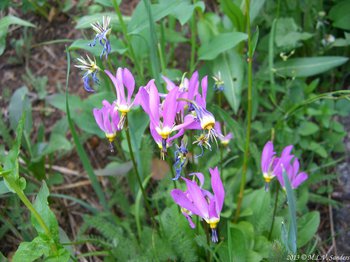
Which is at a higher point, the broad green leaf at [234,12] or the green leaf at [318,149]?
the broad green leaf at [234,12]

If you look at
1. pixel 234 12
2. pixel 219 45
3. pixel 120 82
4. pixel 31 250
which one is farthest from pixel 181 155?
pixel 234 12

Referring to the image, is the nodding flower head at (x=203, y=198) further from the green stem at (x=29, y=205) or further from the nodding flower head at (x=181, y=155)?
the green stem at (x=29, y=205)

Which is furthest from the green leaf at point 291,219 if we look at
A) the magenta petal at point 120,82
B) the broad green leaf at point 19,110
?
the broad green leaf at point 19,110

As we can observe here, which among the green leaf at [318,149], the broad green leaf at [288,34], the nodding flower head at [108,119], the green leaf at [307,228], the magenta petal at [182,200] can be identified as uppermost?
the nodding flower head at [108,119]

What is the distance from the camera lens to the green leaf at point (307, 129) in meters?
2.13

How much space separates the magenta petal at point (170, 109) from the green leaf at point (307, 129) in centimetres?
113

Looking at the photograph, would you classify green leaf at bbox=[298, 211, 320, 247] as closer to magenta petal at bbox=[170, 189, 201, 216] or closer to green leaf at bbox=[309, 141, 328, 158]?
green leaf at bbox=[309, 141, 328, 158]

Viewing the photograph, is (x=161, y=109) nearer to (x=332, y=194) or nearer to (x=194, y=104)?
(x=194, y=104)

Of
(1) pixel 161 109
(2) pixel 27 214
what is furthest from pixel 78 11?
(1) pixel 161 109

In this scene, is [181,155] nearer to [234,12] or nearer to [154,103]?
[154,103]

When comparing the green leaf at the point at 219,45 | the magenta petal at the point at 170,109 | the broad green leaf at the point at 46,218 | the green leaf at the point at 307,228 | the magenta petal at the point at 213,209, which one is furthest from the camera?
the green leaf at the point at 219,45

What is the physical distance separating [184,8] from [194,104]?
0.94m

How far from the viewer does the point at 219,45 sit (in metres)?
2.13

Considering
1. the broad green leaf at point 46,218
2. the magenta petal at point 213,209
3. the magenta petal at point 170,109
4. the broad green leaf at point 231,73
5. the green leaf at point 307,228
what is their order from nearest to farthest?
the magenta petal at point 170,109 → the magenta petal at point 213,209 → the broad green leaf at point 46,218 → the green leaf at point 307,228 → the broad green leaf at point 231,73
